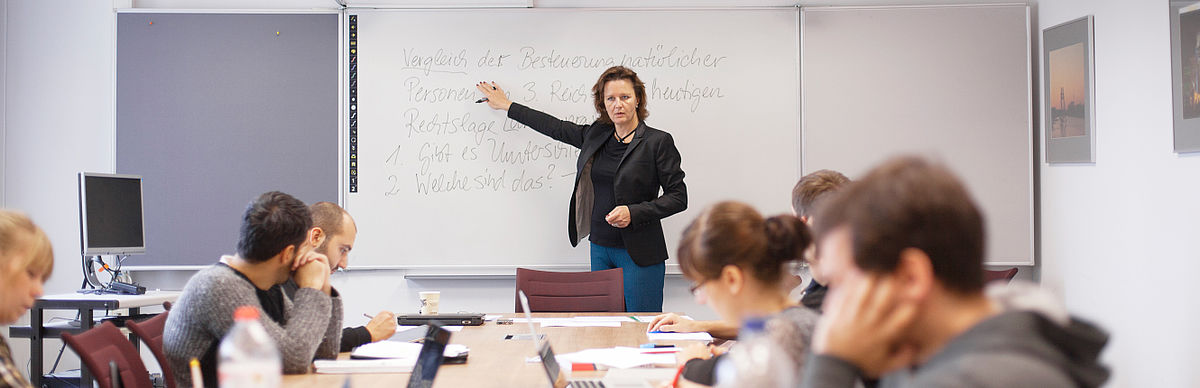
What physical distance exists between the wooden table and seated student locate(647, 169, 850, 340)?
0.11m

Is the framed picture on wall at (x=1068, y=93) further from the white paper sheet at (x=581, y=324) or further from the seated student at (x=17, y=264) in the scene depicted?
the seated student at (x=17, y=264)

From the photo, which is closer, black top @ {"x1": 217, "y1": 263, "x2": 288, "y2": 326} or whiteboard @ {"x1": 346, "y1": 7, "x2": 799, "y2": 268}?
black top @ {"x1": 217, "y1": 263, "x2": 288, "y2": 326}

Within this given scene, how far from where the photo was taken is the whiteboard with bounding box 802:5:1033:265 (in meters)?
4.66

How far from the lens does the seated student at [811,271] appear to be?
1.93m

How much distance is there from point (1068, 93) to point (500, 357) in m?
3.30

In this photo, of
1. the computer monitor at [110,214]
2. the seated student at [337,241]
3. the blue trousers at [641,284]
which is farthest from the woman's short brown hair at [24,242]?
the blue trousers at [641,284]

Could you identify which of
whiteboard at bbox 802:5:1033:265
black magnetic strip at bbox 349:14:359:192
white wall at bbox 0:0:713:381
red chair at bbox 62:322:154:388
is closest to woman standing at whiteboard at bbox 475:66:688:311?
white wall at bbox 0:0:713:381

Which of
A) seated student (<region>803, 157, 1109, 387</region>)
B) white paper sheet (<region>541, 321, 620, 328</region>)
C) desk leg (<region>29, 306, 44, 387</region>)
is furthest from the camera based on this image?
desk leg (<region>29, 306, 44, 387</region>)

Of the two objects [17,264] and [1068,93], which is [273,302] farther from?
[1068,93]

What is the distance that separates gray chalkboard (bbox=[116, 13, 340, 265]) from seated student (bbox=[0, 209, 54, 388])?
3.06 meters

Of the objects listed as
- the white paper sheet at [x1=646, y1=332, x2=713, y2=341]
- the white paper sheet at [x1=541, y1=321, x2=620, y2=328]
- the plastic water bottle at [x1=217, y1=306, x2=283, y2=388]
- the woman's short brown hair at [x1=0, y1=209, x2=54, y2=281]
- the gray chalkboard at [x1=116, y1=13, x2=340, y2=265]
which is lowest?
the white paper sheet at [x1=541, y1=321, x2=620, y2=328]

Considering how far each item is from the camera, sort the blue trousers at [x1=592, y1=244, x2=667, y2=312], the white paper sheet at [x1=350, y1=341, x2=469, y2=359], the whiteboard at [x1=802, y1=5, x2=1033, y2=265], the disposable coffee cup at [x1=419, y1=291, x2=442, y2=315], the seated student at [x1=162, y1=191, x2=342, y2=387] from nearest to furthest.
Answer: the seated student at [x1=162, y1=191, x2=342, y2=387] → the white paper sheet at [x1=350, y1=341, x2=469, y2=359] → the disposable coffee cup at [x1=419, y1=291, x2=442, y2=315] → the blue trousers at [x1=592, y1=244, x2=667, y2=312] → the whiteboard at [x1=802, y1=5, x2=1033, y2=265]

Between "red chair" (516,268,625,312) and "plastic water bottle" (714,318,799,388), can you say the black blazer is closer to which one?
"red chair" (516,268,625,312)

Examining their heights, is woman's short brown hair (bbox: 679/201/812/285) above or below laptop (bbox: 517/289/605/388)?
above
